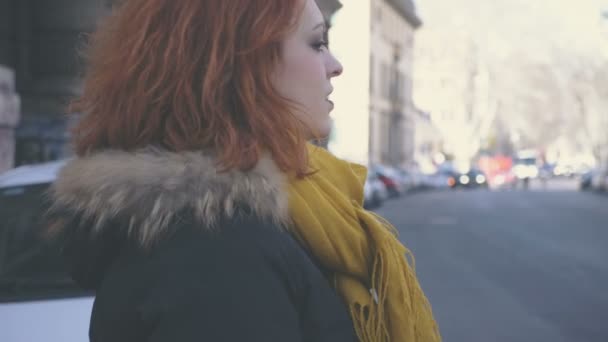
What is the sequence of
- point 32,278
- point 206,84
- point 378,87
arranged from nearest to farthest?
point 206,84, point 32,278, point 378,87

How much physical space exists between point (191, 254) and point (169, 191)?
127mm

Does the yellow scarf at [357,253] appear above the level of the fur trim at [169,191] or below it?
below

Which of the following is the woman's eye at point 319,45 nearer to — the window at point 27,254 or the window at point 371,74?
the window at point 27,254

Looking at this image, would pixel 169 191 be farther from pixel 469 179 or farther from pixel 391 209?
pixel 469 179

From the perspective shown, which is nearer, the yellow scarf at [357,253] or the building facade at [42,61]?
the yellow scarf at [357,253]

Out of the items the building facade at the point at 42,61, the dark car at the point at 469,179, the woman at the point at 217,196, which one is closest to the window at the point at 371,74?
the dark car at the point at 469,179

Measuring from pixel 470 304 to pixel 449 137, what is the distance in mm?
68927

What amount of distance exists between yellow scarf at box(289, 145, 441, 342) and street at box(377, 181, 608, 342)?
532 cm

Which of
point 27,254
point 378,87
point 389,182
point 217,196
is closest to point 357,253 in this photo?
point 217,196

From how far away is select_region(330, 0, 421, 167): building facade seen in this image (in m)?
38.3

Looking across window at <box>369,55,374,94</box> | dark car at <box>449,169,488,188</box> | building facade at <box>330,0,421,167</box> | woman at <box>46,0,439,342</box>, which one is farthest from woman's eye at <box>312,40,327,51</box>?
dark car at <box>449,169,488,188</box>

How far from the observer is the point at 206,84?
129 cm

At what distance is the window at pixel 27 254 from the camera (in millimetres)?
3266

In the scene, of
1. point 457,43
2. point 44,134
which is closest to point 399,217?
point 44,134
